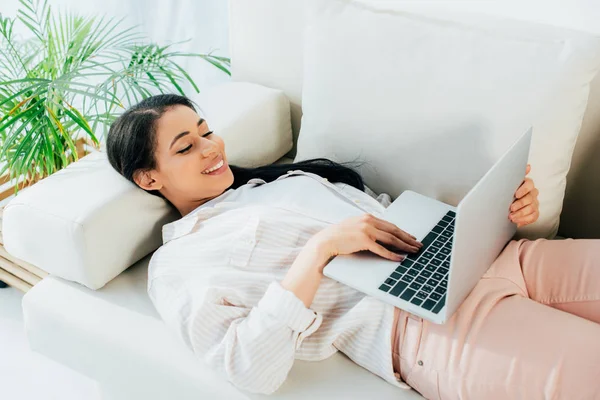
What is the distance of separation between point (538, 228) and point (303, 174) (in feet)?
1.76

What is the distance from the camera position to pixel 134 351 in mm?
1212

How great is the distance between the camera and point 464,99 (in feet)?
4.20

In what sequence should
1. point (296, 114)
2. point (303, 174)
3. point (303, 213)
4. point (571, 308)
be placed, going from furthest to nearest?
point (296, 114)
point (303, 174)
point (303, 213)
point (571, 308)

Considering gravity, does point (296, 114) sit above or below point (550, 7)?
below

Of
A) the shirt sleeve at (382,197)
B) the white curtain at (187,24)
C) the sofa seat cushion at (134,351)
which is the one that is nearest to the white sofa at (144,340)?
the sofa seat cushion at (134,351)

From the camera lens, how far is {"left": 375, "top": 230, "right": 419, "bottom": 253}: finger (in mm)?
1173

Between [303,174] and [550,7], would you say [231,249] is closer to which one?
[303,174]

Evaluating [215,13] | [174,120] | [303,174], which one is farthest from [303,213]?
[215,13]

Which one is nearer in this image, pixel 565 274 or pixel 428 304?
pixel 428 304

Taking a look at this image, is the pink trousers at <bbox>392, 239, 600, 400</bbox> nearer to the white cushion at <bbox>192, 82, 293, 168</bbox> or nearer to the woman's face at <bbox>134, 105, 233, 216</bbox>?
the woman's face at <bbox>134, 105, 233, 216</bbox>

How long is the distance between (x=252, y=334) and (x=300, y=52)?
0.87m

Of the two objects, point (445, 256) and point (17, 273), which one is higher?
point (445, 256)

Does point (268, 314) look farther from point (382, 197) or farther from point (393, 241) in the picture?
point (382, 197)

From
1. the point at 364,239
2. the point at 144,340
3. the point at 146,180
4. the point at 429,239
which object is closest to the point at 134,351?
the point at 144,340
